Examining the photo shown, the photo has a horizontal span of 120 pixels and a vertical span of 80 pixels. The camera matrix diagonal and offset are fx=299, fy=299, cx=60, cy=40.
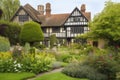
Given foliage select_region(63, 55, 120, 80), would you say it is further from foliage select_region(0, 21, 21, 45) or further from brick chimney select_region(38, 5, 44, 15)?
brick chimney select_region(38, 5, 44, 15)

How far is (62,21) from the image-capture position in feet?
190

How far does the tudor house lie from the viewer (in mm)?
56281

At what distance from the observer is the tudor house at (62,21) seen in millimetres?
56281

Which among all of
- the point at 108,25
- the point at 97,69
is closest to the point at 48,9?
the point at 108,25

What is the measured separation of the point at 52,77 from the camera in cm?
1623

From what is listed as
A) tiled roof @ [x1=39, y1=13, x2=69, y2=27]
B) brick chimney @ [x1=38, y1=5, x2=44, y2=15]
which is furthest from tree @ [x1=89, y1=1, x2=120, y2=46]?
brick chimney @ [x1=38, y1=5, x2=44, y2=15]

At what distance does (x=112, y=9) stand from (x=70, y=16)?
86.6 ft

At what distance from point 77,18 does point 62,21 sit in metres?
3.34

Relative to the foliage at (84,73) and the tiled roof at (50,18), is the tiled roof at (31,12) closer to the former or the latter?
the tiled roof at (50,18)

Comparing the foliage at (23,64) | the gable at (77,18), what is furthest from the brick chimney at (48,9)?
the foliage at (23,64)

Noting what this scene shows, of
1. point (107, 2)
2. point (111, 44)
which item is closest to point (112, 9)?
point (107, 2)

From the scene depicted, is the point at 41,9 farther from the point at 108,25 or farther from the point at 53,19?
the point at 108,25

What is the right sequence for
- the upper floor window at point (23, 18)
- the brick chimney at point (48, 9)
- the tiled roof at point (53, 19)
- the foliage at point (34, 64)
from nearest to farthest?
the foliage at point (34, 64) → the tiled roof at point (53, 19) → the upper floor window at point (23, 18) → the brick chimney at point (48, 9)

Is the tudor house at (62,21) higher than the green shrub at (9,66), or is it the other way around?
the tudor house at (62,21)
